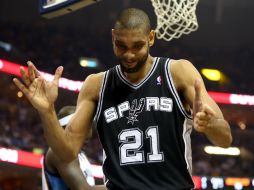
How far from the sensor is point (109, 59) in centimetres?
2545

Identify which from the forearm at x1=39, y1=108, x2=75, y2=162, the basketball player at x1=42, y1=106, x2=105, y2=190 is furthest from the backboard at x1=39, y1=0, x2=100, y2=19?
the forearm at x1=39, y1=108, x2=75, y2=162

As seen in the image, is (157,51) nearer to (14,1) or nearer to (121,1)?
(121,1)

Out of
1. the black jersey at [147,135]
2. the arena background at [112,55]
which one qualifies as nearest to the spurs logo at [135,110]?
the black jersey at [147,135]

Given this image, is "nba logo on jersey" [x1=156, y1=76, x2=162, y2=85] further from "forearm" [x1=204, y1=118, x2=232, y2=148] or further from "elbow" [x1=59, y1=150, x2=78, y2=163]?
"elbow" [x1=59, y1=150, x2=78, y2=163]

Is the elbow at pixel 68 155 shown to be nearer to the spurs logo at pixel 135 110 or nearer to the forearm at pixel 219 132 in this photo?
the spurs logo at pixel 135 110

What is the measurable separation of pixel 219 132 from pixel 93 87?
82cm

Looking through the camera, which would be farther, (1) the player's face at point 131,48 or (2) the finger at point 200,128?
(1) the player's face at point 131,48

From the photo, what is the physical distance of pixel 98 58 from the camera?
2566cm

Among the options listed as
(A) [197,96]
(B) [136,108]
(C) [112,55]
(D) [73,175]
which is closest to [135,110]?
(B) [136,108]

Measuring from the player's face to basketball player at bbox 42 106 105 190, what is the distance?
1.01 metres

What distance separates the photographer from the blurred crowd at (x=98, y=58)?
881 inches

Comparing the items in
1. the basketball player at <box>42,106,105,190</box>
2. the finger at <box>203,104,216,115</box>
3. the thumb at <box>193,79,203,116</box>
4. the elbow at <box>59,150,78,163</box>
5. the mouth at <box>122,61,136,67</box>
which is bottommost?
the basketball player at <box>42,106,105,190</box>

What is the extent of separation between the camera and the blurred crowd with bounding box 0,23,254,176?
22375mm

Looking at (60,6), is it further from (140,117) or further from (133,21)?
(140,117)
